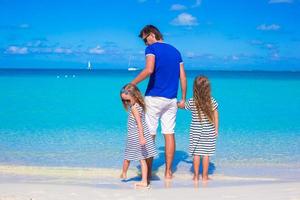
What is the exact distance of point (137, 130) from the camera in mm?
6238

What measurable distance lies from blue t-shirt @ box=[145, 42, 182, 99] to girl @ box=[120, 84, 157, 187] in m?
0.37

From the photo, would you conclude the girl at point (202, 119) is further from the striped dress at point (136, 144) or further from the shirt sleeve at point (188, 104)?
the striped dress at point (136, 144)

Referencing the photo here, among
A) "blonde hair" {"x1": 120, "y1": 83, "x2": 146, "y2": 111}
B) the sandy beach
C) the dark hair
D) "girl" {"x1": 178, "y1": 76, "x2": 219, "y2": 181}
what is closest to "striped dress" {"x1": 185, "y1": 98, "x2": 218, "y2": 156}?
"girl" {"x1": 178, "y1": 76, "x2": 219, "y2": 181}

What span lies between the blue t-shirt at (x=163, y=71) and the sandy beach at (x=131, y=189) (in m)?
1.10

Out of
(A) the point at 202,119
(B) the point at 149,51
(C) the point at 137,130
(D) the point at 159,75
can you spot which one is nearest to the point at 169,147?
(A) the point at 202,119

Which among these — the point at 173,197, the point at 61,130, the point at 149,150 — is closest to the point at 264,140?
the point at 61,130

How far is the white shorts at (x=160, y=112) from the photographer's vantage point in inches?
257

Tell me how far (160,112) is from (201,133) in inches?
21.5

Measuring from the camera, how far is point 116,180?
682cm

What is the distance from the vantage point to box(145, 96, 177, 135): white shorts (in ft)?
21.4

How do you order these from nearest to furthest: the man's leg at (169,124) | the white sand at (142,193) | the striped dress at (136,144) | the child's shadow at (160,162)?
the white sand at (142,193)
the striped dress at (136,144)
the man's leg at (169,124)
the child's shadow at (160,162)

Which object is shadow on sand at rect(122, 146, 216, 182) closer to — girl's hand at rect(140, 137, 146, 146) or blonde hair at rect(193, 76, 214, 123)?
girl's hand at rect(140, 137, 146, 146)

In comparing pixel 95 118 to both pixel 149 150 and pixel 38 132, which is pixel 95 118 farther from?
pixel 149 150

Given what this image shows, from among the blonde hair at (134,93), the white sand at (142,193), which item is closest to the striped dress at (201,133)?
the blonde hair at (134,93)
